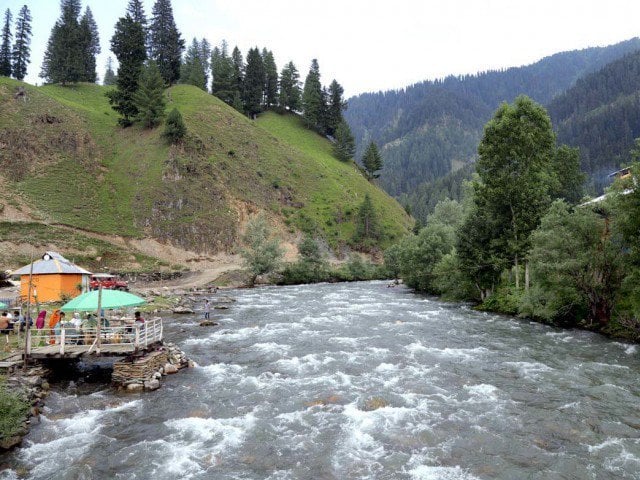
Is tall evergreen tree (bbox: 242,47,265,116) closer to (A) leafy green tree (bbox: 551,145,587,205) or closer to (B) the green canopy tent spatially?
(A) leafy green tree (bbox: 551,145,587,205)

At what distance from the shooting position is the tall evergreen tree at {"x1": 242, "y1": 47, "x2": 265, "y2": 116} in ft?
448

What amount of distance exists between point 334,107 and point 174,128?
6798cm

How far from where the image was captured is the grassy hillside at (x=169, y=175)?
254ft

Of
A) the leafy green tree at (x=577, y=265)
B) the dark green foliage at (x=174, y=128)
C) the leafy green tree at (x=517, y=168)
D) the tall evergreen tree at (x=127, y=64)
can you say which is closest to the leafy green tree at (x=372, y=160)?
the dark green foliage at (x=174, y=128)

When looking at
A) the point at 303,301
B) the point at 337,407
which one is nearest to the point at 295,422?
the point at 337,407

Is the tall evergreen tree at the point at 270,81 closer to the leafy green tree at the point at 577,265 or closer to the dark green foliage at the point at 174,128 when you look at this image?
the dark green foliage at the point at 174,128

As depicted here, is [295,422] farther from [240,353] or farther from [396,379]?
[240,353]

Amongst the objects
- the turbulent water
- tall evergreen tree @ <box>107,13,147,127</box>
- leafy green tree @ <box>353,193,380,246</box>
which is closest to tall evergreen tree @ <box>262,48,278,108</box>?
tall evergreen tree @ <box>107,13,147,127</box>

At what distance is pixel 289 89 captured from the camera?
146m

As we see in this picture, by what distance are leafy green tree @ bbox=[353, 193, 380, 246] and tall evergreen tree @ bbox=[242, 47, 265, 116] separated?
2363 inches

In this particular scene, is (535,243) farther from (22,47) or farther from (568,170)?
(22,47)

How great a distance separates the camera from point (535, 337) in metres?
28.6

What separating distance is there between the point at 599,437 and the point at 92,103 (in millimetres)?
124820

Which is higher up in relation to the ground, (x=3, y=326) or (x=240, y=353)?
(x=3, y=326)
